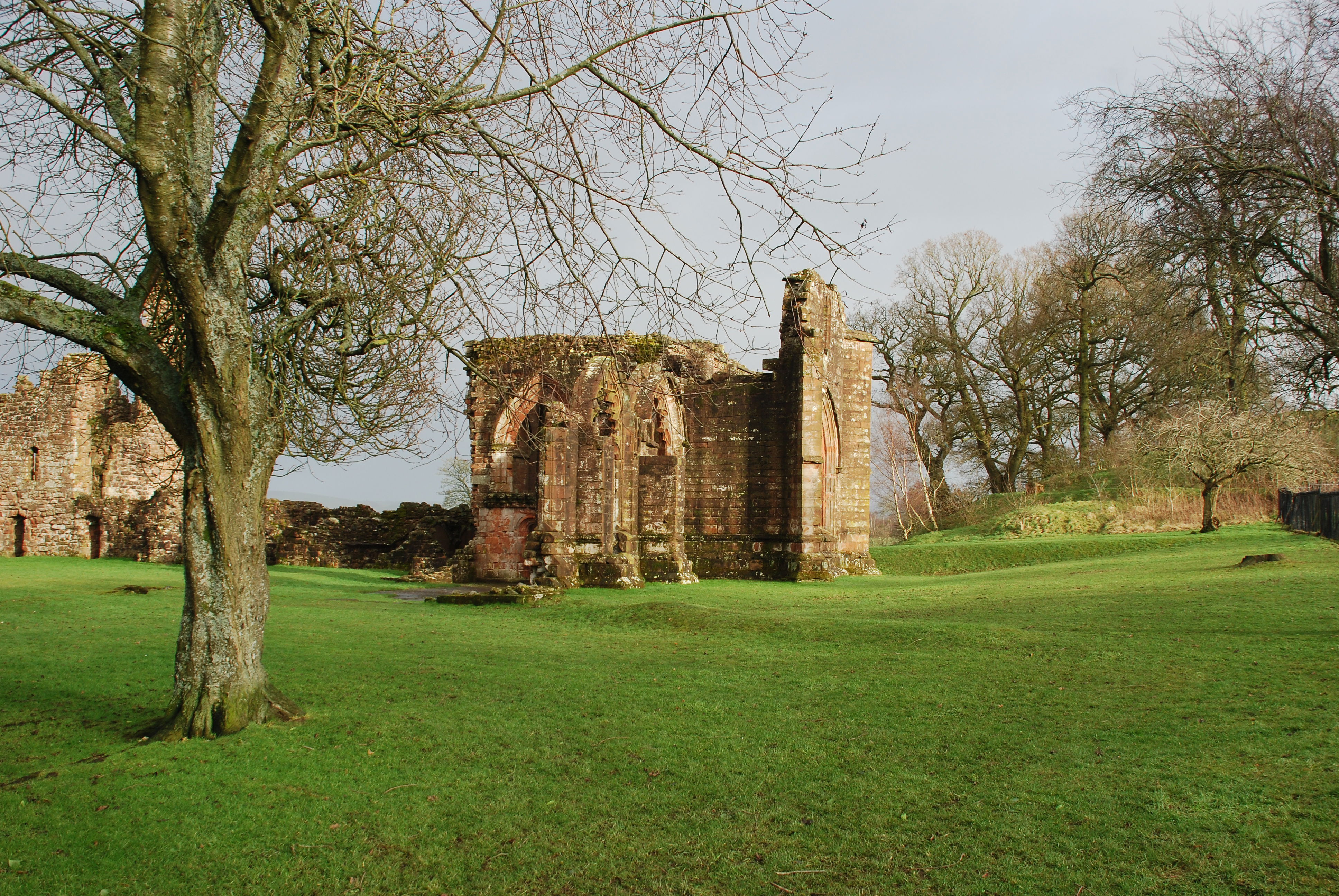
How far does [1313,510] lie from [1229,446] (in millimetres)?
2154

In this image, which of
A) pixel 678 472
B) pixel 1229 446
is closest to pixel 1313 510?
pixel 1229 446

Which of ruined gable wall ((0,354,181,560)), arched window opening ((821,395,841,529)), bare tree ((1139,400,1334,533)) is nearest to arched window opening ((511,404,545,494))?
arched window opening ((821,395,841,529))

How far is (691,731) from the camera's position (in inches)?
215

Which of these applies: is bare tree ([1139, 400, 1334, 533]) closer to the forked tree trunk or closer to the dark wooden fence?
the dark wooden fence

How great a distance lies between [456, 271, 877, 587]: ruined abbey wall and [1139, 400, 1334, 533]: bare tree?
25.7 feet

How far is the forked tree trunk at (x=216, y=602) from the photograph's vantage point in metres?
4.97

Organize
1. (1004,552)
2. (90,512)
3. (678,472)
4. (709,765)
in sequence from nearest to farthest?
(709,765) → (678,472) → (1004,552) → (90,512)

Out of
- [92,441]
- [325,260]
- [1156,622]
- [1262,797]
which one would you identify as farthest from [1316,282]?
[92,441]

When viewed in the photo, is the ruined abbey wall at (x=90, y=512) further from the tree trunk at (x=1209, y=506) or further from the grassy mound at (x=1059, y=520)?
the tree trunk at (x=1209, y=506)

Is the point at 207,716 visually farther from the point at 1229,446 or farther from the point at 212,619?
the point at 1229,446

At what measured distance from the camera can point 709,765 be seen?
15.9 ft

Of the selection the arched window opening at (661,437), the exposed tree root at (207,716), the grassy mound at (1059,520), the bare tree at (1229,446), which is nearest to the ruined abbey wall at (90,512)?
the arched window opening at (661,437)

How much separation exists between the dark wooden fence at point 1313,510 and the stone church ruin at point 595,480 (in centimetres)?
939

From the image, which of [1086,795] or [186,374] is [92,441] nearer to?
[186,374]
